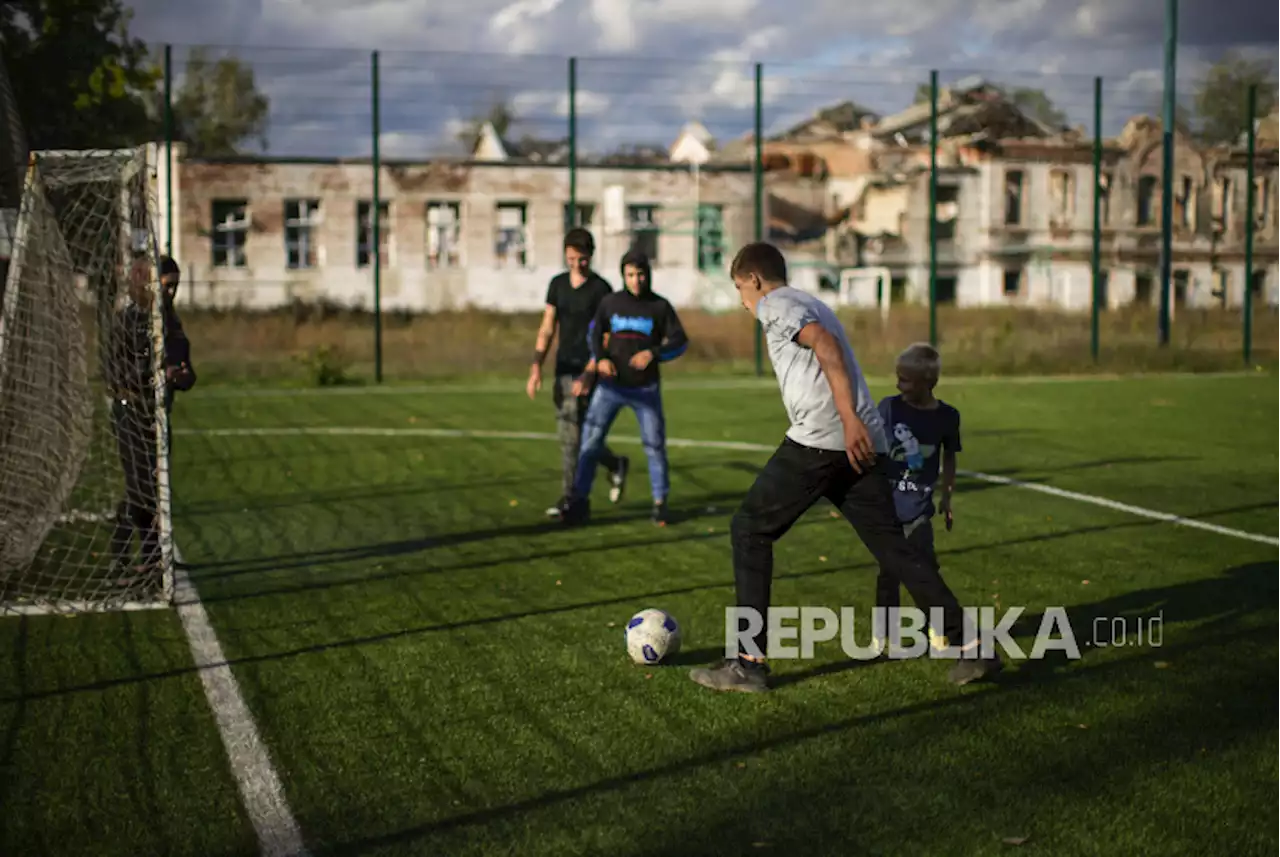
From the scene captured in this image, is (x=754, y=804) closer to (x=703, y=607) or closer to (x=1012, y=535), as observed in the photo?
(x=703, y=607)

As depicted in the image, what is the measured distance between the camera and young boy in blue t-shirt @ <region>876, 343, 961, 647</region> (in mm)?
6438

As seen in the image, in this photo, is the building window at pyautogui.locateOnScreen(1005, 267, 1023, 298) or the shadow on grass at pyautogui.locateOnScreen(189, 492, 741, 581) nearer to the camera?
the shadow on grass at pyautogui.locateOnScreen(189, 492, 741, 581)

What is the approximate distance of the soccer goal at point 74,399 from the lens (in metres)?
8.21

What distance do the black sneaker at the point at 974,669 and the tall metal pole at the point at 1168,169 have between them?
22513mm

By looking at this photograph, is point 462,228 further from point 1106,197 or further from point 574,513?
point 574,513

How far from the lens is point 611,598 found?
318 inches

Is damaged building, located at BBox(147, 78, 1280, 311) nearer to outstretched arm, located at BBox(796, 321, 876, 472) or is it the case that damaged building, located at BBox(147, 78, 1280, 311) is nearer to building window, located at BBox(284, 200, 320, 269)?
building window, located at BBox(284, 200, 320, 269)

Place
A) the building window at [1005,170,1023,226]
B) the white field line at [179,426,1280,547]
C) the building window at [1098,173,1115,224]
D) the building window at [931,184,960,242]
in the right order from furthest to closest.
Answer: the building window at [931,184,960,242]
the building window at [1005,170,1023,226]
the building window at [1098,173,1115,224]
the white field line at [179,426,1280,547]

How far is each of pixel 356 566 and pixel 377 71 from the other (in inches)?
696

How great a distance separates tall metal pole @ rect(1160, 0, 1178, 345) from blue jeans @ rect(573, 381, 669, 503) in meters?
19.1

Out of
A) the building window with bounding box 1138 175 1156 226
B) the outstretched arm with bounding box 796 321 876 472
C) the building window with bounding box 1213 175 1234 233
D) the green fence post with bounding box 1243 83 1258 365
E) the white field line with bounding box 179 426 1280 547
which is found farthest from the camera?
the building window with bounding box 1138 175 1156 226

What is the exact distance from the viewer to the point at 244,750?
5.44 meters

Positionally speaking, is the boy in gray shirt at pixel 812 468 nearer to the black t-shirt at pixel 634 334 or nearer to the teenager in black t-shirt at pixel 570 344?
the black t-shirt at pixel 634 334

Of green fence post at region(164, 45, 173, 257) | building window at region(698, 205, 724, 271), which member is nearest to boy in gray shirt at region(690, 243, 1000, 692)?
green fence post at region(164, 45, 173, 257)
